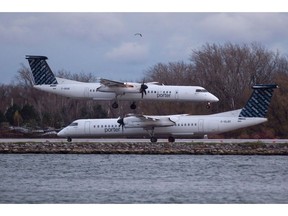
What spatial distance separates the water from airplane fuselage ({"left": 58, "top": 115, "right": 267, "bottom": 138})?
1105 centimetres

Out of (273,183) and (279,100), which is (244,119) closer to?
(279,100)

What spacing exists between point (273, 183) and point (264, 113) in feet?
97.5

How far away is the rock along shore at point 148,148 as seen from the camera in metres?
67.0

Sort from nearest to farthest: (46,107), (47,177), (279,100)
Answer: (47,177) < (279,100) < (46,107)

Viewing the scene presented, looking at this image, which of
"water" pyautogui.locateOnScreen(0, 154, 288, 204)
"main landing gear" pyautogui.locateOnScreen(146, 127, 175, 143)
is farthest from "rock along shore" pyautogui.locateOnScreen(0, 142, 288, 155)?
"main landing gear" pyautogui.locateOnScreen(146, 127, 175, 143)

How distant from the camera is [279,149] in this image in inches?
2657

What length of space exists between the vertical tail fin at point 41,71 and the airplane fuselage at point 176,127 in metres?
8.20

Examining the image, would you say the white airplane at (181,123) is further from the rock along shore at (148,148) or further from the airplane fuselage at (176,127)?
the rock along shore at (148,148)

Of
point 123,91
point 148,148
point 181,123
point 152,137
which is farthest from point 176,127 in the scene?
point 148,148

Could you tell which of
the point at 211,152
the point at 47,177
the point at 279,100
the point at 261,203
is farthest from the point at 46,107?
the point at 261,203

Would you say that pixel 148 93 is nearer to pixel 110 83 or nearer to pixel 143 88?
pixel 143 88

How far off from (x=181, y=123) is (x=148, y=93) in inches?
199

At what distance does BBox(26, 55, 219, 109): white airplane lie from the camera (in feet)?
260

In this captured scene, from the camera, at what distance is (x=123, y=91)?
82.8 metres
